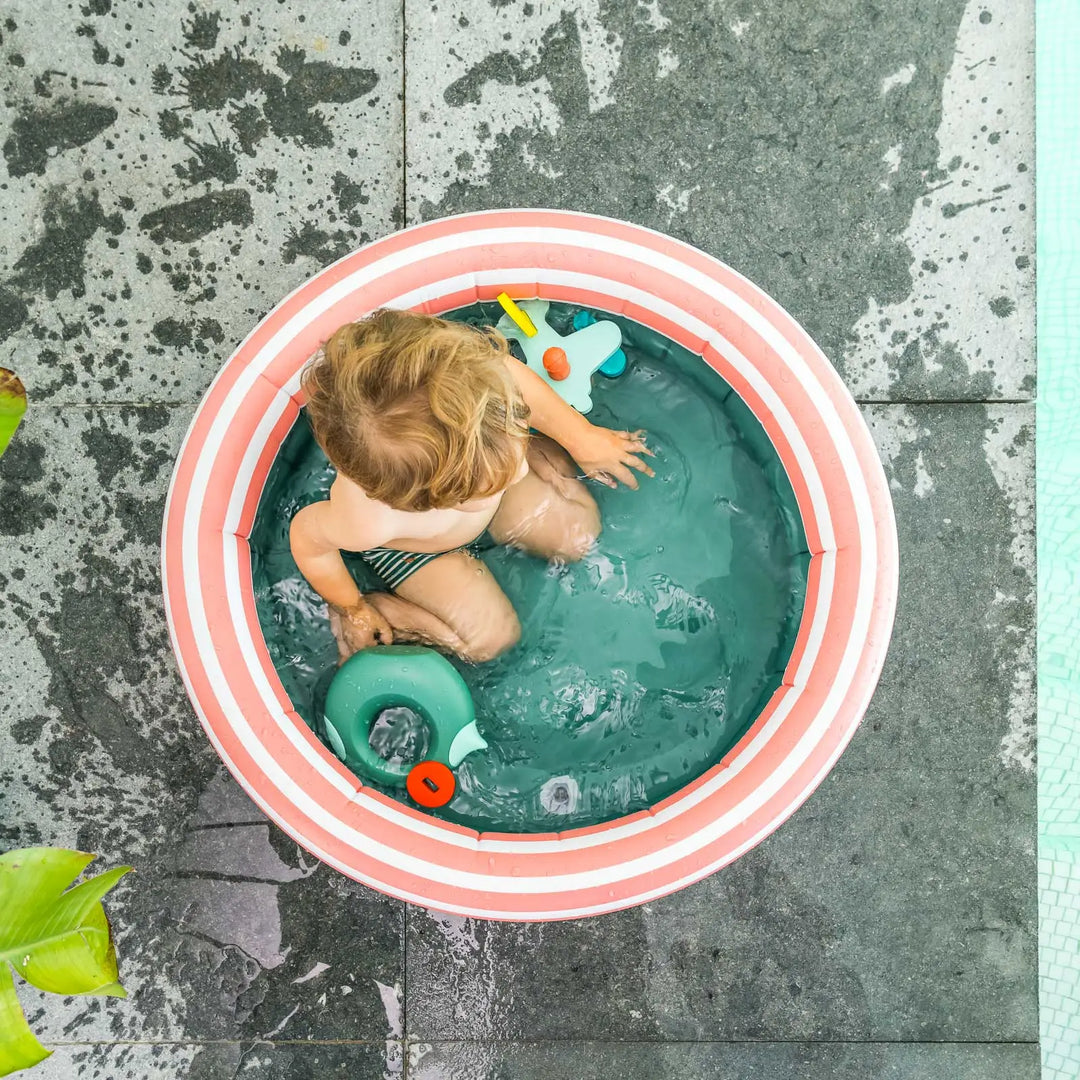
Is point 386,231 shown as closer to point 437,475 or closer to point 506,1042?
point 437,475

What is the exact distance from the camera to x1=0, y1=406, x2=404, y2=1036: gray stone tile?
1.61m

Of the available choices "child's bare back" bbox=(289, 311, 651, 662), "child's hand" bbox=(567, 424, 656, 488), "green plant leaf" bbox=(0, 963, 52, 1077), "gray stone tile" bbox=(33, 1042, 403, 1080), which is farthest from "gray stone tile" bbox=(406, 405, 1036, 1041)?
"green plant leaf" bbox=(0, 963, 52, 1077)

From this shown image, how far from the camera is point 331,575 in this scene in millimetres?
1433

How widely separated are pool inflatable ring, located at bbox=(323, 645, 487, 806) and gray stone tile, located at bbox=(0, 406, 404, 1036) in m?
0.27

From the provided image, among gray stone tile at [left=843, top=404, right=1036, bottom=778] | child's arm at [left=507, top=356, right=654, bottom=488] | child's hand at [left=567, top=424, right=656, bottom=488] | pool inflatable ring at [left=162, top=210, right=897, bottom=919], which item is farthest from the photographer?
gray stone tile at [left=843, top=404, right=1036, bottom=778]

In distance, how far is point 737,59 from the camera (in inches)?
63.4

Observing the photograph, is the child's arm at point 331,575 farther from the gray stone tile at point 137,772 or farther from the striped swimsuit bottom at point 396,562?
the gray stone tile at point 137,772

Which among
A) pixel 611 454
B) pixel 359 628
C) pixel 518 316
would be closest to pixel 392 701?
pixel 359 628

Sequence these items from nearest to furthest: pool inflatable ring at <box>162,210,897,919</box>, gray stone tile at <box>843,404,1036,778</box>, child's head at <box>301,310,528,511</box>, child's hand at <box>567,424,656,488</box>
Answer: child's head at <box>301,310,528,511</box>
pool inflatable ring at <box>162,210,897,919</box>
child's hand at <box>567,424,656,488</box>
gray stone tile at <box>843,404,1036,778</box>

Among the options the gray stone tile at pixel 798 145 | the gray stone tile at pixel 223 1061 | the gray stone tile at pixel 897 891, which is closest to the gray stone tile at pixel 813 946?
the gray stone tile at pixel 897 891

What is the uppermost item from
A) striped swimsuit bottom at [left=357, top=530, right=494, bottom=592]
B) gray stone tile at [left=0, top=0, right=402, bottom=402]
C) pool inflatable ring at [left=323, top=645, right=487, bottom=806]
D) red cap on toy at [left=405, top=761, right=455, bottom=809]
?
gray stone tile at [left=0, top=0, right=402, bottom=402]

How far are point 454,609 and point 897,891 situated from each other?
98 cm

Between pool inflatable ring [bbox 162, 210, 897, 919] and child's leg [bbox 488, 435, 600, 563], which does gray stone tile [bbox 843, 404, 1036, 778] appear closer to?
pool inflatable ring [bbox 162, 210, 897, 919]

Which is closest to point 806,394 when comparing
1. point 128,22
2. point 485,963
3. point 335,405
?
point 335,405
